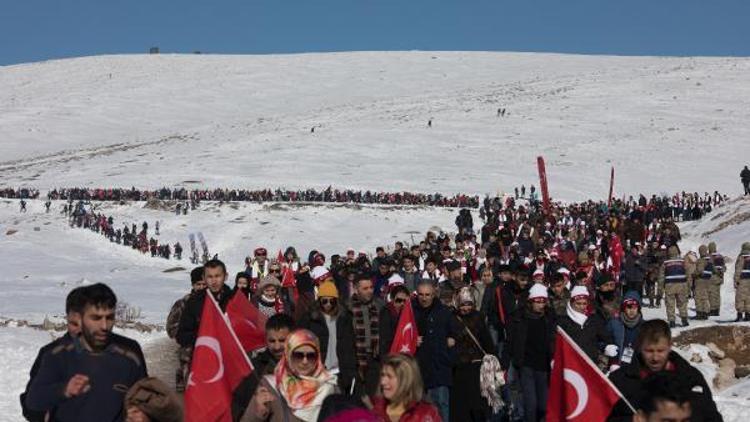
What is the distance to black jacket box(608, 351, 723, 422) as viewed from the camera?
4.52m

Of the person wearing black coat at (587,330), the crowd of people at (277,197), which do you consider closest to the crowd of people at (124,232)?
the crowd of people at (277,197)

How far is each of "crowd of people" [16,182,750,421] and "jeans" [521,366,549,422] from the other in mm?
10

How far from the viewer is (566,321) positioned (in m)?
7.90

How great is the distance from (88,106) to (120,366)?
92094 mm

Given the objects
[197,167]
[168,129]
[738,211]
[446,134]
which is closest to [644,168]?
[446,134]

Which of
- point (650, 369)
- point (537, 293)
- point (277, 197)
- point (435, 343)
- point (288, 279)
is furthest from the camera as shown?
point (277, 197)

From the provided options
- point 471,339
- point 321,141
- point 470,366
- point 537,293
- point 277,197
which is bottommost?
point 470,366

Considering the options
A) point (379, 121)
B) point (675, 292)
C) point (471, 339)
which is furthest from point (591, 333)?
point (379, 121)

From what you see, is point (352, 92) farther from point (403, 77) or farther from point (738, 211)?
point (738, 211)

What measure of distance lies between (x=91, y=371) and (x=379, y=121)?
71952mm

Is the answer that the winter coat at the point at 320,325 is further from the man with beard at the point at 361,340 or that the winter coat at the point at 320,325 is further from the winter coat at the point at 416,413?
the winter coat at the point at 416,413

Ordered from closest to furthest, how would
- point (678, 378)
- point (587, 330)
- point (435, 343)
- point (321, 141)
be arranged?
point (678, 378) → point (587, 330) → point (435, 343) → point (321, 141)

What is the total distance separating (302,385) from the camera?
15.5 ft

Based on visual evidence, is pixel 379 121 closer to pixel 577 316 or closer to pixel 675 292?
pixel 675 292
